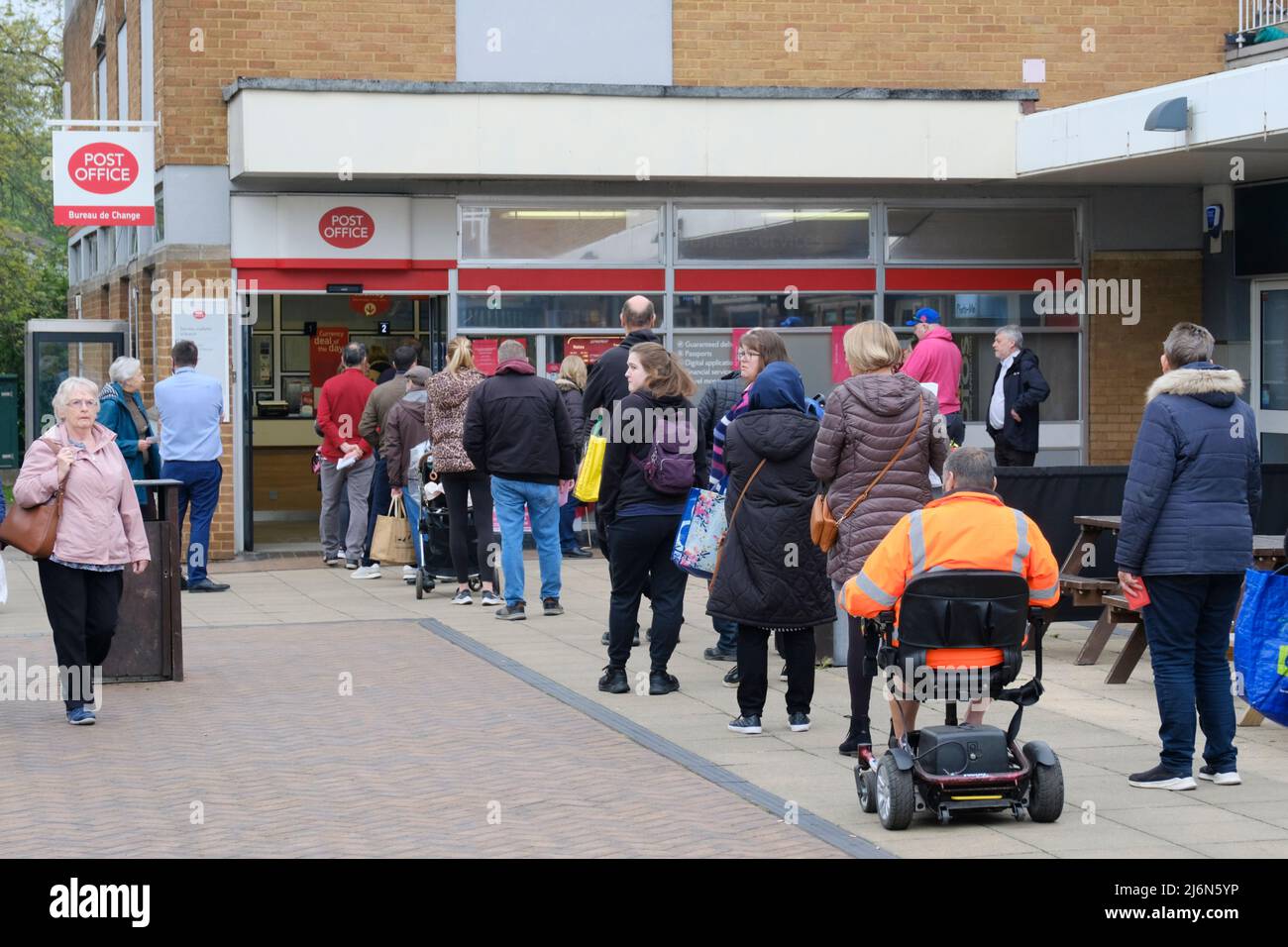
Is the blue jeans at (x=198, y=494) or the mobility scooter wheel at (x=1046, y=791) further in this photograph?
the blue jeans at (x=198, y=494)

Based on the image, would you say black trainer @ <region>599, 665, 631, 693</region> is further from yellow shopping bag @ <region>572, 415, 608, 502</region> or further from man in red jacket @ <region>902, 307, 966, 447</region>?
man in red jacket @ <region>902, 307, 966, 447</region>

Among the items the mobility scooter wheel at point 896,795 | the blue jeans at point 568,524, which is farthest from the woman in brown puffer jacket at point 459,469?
the mobility scooter wheel at point 896,795

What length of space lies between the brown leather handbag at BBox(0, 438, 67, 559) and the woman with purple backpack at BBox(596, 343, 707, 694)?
108 inches

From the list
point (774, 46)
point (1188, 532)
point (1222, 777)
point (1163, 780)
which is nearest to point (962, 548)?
point (1188, 532)

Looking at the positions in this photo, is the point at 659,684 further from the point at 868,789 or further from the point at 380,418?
the point at 380,418

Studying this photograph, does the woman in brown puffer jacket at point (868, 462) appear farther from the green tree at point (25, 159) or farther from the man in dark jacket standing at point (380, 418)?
the green tree at point (25, 159)

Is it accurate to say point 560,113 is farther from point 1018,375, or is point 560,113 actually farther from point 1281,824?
point 1281,824

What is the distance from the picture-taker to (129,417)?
45.1ft

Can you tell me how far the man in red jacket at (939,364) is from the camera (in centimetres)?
1447

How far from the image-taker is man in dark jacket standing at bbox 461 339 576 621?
11914 millimetres

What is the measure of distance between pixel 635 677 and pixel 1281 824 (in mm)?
4189

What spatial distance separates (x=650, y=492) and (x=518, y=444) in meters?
2.71

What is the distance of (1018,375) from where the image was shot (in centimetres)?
1562

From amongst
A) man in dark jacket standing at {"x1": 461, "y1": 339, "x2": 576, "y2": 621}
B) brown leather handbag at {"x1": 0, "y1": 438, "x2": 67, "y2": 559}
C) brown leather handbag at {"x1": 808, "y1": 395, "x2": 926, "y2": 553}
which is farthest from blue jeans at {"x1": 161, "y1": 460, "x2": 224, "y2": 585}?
brown leather handbag at {"x1": 808, "y1": 395, "x2": 926, "y2": 553}
